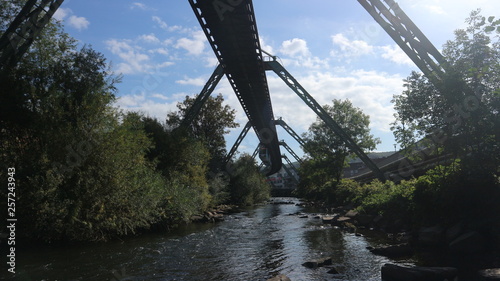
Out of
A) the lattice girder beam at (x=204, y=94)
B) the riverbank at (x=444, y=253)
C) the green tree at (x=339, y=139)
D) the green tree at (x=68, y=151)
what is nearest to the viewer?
the riverbank at (x=444, y=253)

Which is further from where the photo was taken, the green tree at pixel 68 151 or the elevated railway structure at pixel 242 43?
the elevated railway structure at pixel 242 43

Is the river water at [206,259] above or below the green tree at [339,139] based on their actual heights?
below

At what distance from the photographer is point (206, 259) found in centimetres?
1093

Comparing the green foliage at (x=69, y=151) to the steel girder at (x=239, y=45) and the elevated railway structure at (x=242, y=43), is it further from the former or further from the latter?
the steel girder at (x=239, y=45)

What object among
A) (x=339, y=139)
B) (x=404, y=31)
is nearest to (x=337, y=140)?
(x=339, y=139)

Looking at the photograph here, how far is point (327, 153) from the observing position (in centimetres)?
4159

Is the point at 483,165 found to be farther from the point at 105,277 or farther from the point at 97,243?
the point at 97,243

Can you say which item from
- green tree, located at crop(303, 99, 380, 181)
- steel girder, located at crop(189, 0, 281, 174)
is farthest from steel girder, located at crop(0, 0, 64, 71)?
green tree, located at crop(303, 99, 380, 181)

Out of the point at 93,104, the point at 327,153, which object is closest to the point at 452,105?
the point at 93,104

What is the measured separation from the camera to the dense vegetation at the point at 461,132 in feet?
35.1

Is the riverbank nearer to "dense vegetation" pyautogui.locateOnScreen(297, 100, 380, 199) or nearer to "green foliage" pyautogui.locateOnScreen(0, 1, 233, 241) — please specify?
"green foliage" pyautogui.locateOnScreen(0, 1, 233, 241)

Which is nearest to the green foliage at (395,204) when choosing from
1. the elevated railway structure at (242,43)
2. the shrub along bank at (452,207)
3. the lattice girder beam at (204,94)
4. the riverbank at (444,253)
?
the shrub along bank at (452,207)

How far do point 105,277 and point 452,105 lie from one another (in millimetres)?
12825

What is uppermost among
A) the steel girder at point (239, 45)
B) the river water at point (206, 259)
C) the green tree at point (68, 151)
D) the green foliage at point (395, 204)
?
the steel girder at point (239, 45)
